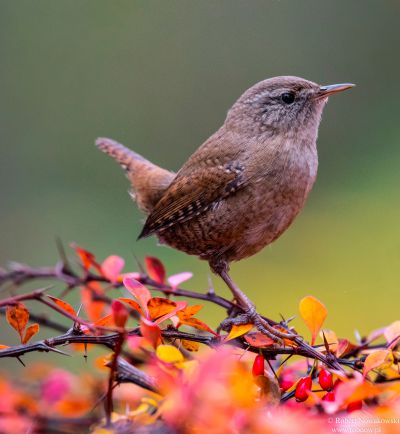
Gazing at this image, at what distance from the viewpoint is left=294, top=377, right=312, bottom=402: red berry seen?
1.68 m

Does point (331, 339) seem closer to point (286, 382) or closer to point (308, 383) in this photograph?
point (286, 382)

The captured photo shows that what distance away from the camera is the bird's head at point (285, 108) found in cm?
321

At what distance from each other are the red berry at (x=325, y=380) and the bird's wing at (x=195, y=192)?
4.58 feet

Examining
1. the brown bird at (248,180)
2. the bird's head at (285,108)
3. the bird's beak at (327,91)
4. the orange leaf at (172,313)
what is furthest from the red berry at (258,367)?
the bird's beak at (327,91)

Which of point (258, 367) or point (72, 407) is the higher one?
point (258, 367)

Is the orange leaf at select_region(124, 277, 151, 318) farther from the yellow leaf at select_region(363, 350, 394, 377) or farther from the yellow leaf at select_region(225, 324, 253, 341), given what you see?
the yellow leaf at select_region(363, 350, 394, 377)

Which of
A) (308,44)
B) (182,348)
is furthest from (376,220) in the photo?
(182,348)

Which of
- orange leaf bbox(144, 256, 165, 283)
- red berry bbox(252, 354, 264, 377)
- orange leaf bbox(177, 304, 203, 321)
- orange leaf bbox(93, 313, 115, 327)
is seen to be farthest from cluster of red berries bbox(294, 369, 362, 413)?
orange leaf bbox(144, 256, 165, 283)

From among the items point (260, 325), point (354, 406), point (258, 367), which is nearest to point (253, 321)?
point (260, 325)

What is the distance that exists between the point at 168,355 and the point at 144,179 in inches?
96.0

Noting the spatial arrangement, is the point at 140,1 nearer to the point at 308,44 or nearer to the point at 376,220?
the point at 308,44

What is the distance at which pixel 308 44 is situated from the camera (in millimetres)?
6883

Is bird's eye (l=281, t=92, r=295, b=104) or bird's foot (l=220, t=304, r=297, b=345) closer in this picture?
bird's foot (l=220, t=304, r=297, b=345)

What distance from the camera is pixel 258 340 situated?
1.86 m
